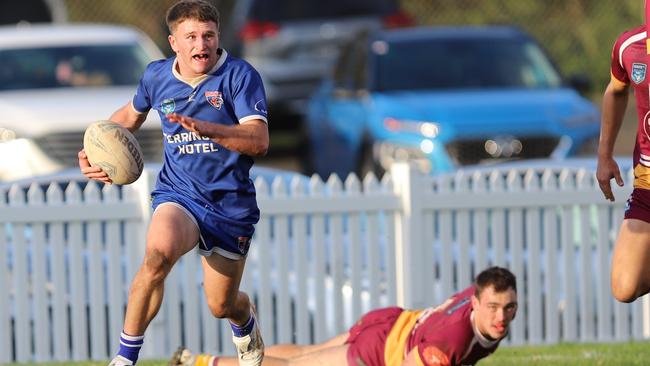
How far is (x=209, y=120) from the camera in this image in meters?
7.29

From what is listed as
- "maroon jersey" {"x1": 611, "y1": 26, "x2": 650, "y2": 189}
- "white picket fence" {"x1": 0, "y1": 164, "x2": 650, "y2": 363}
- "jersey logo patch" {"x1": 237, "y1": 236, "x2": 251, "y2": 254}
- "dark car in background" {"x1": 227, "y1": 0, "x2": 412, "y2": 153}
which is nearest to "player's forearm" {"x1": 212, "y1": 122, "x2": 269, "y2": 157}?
"jersey logo patch" {"x1": 237, "y1": 236, "x2": 251, "y2": 254}

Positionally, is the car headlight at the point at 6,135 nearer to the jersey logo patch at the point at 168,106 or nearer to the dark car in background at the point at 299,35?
the dark car in background at the point at 299,35

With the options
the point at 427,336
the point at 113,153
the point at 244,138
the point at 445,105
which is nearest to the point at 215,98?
the point at 244,138

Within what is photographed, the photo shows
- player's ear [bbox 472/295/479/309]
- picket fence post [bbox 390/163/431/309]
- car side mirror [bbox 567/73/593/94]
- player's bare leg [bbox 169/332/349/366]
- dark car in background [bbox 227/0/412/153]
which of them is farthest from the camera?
dark car in background [bbox 227/0/412/153]

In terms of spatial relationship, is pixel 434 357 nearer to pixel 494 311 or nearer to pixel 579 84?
pixel 494 311

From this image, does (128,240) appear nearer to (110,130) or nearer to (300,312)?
(300,312)

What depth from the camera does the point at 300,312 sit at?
1061cm

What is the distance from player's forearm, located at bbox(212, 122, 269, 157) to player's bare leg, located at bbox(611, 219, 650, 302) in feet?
6.22

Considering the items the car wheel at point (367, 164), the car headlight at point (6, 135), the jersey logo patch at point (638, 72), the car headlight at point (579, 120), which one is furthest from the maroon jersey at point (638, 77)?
the car headlight at point (6, 135)

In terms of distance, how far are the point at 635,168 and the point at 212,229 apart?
6.80ft

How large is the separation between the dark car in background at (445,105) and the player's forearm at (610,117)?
6.14 meters

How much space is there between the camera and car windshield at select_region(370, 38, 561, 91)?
15.4 metres

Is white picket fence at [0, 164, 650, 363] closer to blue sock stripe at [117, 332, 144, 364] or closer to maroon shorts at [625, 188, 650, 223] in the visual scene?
maroon shorts at [625, 188, 650, 223]

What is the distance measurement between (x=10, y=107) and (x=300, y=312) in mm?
5175
